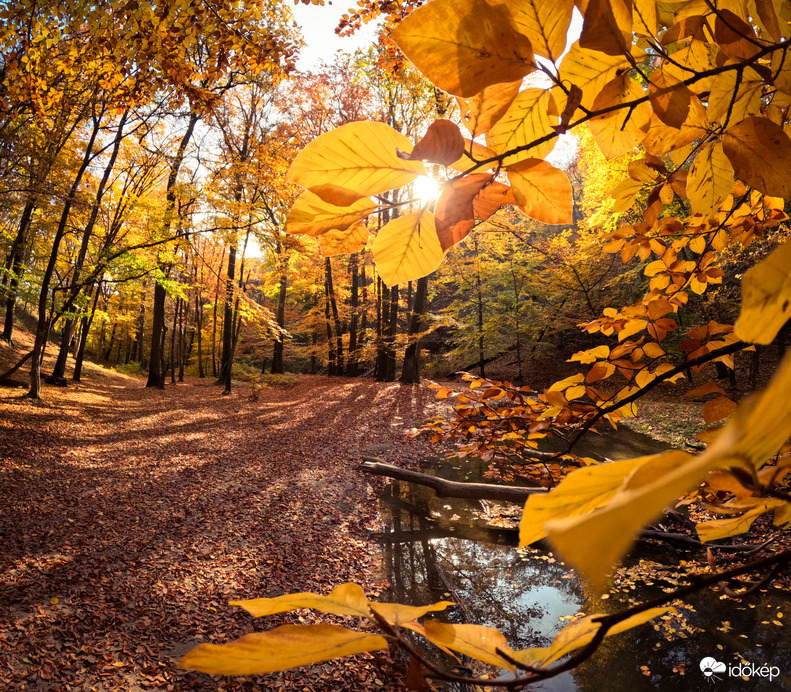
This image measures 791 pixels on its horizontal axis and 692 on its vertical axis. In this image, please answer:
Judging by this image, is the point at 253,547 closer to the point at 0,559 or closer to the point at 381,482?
the point at 0,559

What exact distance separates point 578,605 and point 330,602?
433 cm

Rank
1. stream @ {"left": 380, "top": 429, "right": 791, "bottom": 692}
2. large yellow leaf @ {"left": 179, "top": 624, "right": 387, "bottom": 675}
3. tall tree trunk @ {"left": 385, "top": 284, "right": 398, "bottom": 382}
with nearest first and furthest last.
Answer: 1. large yellow leaf @ {"left": 179, "top": 624, "right": 387, "bottom": 675}
2. stream @ {"left": 380, "top": 429, "right": 791, "bottom": 692}
3. tall tree trunk @ {"left": 385, "top": 284, "right": 398, "bottom": 382}

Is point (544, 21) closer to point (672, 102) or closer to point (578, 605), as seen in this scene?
point (672, 102)

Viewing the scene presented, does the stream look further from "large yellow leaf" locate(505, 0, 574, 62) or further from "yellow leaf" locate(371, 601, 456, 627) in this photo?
"large yellow leaf" locate(505, 0, 574, 62)

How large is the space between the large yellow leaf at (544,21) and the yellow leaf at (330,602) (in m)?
0.43

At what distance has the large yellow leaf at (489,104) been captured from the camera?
0.39 metres

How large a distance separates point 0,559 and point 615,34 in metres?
4.40

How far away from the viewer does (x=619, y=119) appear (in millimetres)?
468

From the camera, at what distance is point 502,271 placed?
16.1m

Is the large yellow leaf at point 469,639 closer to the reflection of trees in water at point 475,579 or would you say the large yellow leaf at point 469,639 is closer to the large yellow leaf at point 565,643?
the large yellow leaf at point 565,643

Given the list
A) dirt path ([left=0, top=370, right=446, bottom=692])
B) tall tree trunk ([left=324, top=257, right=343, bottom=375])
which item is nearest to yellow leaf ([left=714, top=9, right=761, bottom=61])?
dirt path ([left=0, top=370, right=446, bottom=692])

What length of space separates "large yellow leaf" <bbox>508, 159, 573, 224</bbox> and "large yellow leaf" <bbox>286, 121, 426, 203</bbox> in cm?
11

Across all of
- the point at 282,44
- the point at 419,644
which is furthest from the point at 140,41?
the point at 419,644

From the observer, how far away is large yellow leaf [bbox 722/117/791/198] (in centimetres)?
41
